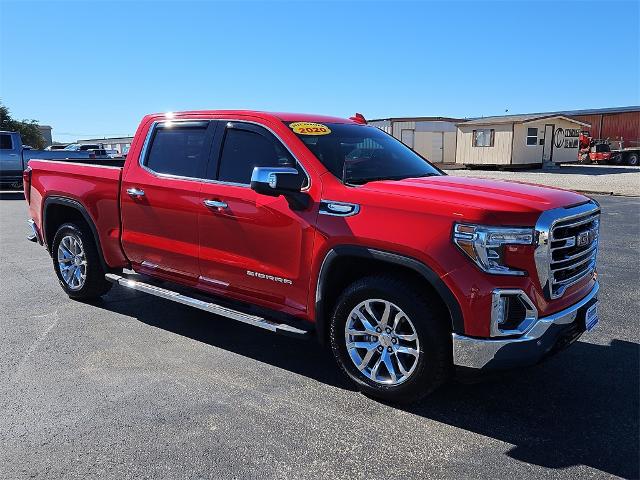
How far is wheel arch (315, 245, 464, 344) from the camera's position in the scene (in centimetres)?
324

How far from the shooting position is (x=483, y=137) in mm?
33562

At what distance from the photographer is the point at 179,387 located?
12.6 feet

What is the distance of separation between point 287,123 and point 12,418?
275 centimetres

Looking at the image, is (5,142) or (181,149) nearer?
(181,149)

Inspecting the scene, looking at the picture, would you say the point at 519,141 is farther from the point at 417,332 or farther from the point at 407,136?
the point at 417,332

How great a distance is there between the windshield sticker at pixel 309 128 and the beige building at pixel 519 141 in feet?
97.8

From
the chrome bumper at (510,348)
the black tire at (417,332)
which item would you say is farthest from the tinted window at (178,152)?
the chrome bumper at (510,348)

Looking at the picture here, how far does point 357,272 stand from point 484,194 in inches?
39.9

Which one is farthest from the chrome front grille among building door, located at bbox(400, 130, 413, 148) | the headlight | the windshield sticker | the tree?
the tree

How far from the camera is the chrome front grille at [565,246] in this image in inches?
125

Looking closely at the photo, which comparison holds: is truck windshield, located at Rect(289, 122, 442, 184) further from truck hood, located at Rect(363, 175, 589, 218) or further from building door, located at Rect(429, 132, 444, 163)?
building door, located at Rect(429, 132, 444, 163)

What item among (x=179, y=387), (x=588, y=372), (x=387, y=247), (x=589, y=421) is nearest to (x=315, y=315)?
(x=387, y=247)

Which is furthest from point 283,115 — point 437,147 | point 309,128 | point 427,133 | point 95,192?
point 437,147

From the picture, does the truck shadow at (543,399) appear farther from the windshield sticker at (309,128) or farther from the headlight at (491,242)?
the windshield sticker at (309,128)
